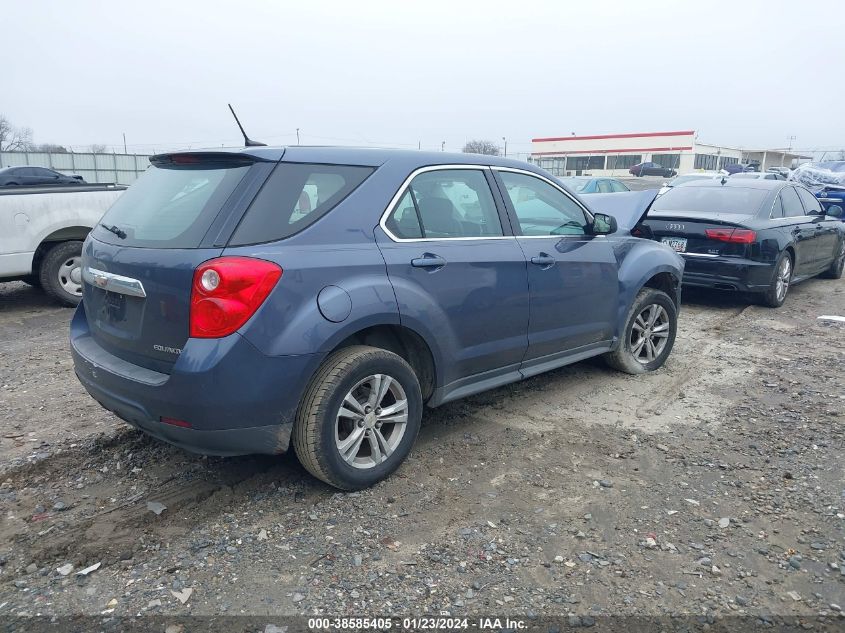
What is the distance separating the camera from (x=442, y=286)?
12.1 feet

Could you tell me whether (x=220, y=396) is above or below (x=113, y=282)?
below

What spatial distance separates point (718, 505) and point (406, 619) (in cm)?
182

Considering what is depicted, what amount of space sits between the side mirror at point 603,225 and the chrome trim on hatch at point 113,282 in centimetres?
315

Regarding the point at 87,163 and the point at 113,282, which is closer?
the point at 113,282

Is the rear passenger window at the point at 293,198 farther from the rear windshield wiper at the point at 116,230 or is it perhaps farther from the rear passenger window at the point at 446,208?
the rear windshield wiper at the point at 116,230

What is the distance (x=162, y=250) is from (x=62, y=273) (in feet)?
18.0

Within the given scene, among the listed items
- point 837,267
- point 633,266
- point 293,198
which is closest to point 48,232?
point 293,198

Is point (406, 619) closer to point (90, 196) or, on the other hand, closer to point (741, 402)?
point (741, 402)

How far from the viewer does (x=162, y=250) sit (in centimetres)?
315

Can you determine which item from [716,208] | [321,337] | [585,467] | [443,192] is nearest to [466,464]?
[585,467]

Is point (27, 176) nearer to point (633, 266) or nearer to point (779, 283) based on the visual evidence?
point (633, 266)

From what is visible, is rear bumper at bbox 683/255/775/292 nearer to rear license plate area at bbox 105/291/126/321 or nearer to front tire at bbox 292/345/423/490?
front tire at bbox 292/345/423/490

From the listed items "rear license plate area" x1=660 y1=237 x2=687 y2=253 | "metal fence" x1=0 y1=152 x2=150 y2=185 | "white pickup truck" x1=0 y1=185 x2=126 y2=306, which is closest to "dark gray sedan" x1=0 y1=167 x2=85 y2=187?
"white pickup truck" x1=0 y1=185 x2=126 y2=306

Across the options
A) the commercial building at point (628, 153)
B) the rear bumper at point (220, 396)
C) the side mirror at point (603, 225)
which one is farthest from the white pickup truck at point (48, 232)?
the commercial building at point (628, 153)
